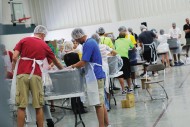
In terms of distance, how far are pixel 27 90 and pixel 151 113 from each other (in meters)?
2.37

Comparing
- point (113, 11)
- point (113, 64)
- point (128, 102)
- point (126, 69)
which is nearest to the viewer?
point (128, 102)

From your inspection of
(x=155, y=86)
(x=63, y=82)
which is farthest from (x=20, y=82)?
(x=155, y=86)

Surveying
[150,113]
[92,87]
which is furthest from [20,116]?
[150,113]

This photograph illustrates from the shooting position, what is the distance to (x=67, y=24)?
19.4 m

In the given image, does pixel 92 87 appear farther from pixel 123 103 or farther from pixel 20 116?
pixel 123 103

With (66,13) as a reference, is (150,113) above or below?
below

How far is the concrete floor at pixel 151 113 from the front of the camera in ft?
18.3

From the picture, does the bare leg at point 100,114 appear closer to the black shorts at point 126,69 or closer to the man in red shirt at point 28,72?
the man in red shirt at point 28,72

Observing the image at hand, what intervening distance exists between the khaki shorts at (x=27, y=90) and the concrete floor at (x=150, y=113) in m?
1.35

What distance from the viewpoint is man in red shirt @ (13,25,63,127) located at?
4883mm

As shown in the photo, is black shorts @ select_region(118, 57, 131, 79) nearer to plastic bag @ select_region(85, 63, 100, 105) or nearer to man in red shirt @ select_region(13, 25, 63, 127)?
plastic bag @ select_region(85, 63, 100, 105)

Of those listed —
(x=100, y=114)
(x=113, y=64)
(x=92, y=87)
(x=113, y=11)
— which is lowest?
(x=100, y=114)

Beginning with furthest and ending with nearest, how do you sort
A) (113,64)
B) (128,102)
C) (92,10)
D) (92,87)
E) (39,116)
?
(92,10), (113,64), (128,102), (39,116), (92,87)

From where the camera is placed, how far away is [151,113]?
6293 millimetres
